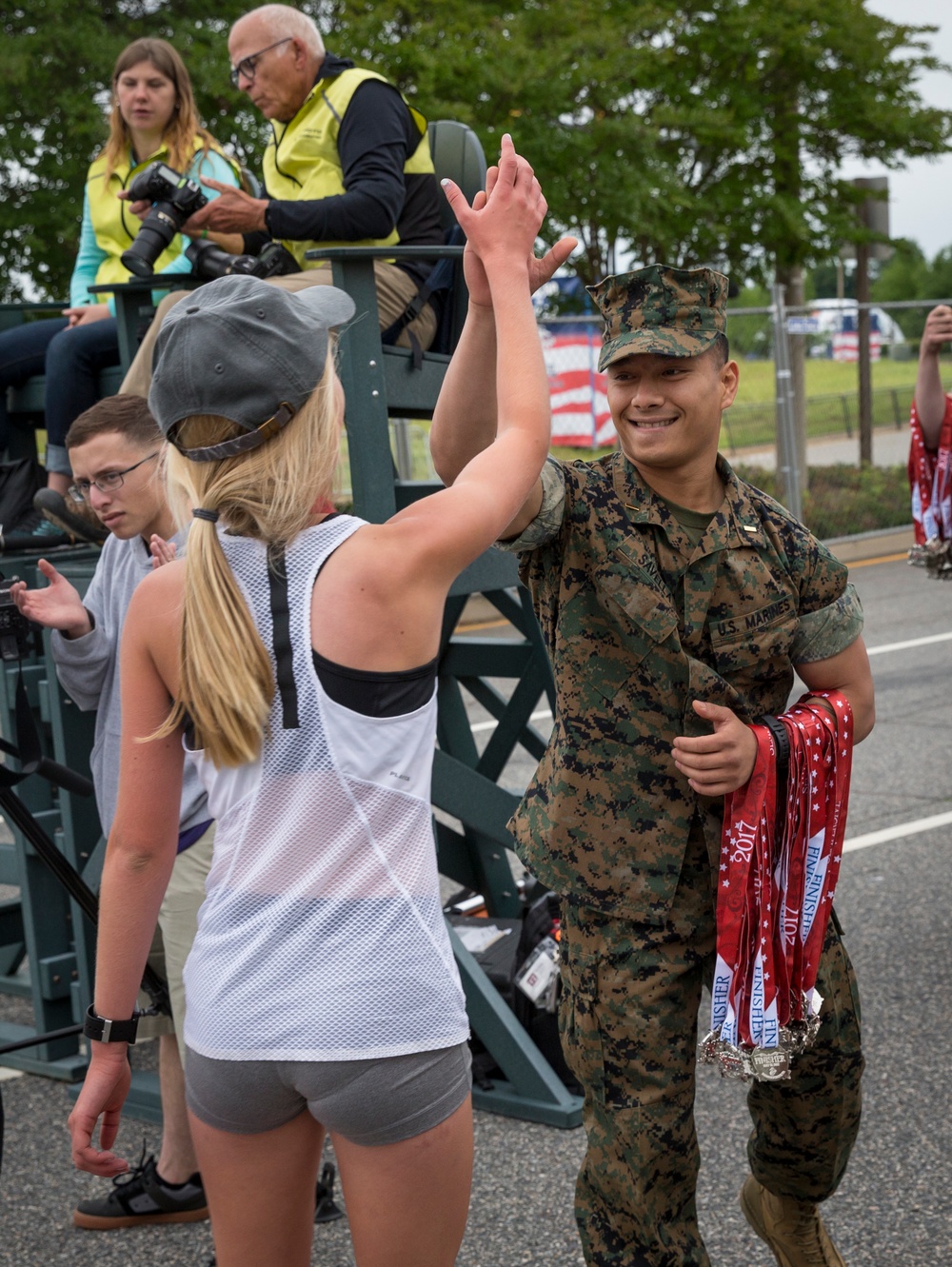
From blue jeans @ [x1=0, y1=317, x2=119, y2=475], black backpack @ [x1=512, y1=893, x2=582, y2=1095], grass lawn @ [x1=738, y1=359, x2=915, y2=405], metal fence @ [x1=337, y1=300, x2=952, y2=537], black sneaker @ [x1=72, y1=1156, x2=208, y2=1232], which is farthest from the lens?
grass lawn @ [x1=738, y1=359, x2=915, y2=405]

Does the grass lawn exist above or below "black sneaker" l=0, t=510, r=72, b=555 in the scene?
below

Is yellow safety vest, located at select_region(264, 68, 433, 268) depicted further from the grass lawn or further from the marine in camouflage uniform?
the grass lawn

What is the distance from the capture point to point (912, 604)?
483 inches

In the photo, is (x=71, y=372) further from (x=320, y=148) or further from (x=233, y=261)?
(x=320, y=148)

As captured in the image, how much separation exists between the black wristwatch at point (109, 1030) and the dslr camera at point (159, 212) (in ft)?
9.60

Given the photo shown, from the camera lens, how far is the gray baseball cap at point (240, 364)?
1.88 m

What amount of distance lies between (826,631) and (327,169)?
97.1 inches

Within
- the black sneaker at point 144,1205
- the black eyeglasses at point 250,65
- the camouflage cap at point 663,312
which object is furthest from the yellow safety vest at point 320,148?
the black sneaker at point 144,1205

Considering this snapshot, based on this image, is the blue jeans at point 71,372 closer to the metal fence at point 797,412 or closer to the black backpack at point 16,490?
the black backpack at point 16,490

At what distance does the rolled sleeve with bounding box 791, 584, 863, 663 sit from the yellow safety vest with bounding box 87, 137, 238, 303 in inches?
127

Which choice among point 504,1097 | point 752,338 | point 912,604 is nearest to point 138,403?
point 504,1097

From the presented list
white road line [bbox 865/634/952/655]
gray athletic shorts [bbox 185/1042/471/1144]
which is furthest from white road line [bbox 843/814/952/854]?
gray athletic shorts [bbox 185/1042/471/1144]

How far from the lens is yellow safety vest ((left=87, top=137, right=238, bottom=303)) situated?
16.7ft

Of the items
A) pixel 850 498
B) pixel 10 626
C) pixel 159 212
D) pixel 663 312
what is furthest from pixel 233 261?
pixel 850 498
